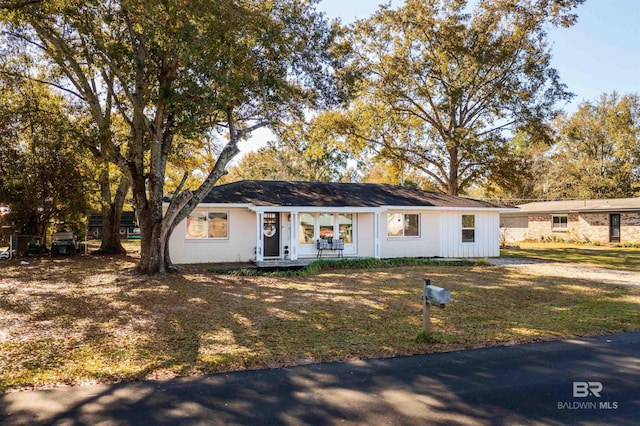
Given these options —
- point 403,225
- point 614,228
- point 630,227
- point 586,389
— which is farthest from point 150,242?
point 614,228

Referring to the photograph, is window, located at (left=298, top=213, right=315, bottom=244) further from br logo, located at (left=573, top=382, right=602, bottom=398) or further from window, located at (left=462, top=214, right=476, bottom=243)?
br logo, located at (left=573, top=382, right=602, bottom=398)

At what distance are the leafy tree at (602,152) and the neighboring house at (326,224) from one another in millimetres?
25227

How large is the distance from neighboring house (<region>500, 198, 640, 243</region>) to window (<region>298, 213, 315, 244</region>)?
14697 mm

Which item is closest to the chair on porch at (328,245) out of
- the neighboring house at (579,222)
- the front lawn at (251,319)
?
the front lawn at (251,319)

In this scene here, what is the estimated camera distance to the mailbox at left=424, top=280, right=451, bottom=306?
5.61 m

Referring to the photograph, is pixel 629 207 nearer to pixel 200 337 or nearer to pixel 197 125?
pixel 197 125

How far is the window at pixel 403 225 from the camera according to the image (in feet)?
60.4

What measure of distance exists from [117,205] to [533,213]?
95.2 feet

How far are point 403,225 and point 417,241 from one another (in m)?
0.96

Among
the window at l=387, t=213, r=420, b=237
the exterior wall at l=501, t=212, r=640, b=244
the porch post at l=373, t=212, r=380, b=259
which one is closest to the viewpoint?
the porch post at l=373, t=212, r=380, b=259

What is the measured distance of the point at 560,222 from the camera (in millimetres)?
30734

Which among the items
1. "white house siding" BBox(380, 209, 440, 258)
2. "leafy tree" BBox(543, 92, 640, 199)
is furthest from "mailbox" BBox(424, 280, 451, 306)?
"leafy tree" BBox(543, 92, 640, 199)

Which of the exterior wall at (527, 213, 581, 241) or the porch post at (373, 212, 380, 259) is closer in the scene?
the porch post at (373, 212, 380, 259)

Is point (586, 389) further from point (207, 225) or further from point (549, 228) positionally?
point (549, 228)
